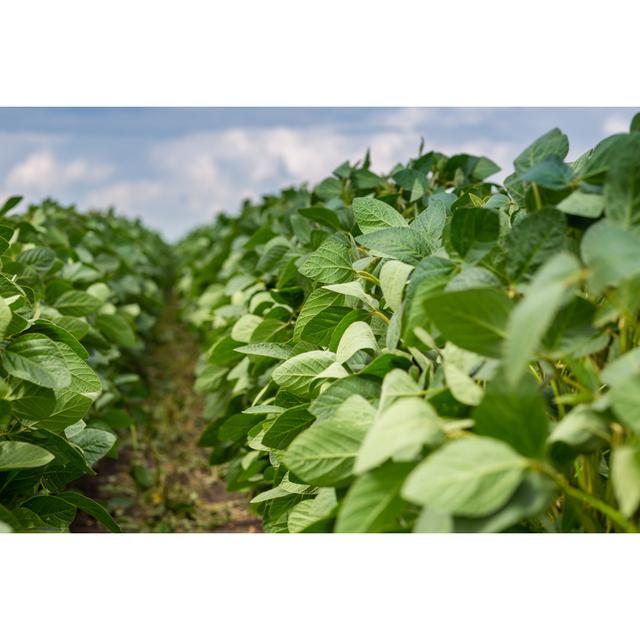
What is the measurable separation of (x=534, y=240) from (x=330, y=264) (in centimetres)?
72

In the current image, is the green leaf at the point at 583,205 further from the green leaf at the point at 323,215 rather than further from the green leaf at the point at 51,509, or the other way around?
the green leaf at the point at 323,215

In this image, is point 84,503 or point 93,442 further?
point 93,442

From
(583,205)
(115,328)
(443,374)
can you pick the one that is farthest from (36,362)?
(115,328)

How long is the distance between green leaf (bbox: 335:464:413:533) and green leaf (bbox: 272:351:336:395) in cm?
57

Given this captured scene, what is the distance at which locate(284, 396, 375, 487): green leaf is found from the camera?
1008 millimetres

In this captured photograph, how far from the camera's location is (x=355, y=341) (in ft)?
4.24

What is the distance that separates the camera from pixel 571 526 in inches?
37.3

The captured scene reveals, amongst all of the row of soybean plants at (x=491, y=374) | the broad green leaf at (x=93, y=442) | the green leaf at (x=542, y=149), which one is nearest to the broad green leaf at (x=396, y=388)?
the row of soybean plants at (x=491, y=374)

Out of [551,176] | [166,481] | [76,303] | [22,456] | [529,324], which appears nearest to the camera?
[529,324]

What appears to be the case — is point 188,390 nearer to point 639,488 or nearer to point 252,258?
point 252,258

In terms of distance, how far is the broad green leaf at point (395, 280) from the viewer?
1239mm

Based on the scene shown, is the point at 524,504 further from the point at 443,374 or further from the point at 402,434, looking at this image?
the point at 443,374

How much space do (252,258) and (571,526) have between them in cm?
246

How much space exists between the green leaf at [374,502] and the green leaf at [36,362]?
1.98ft
